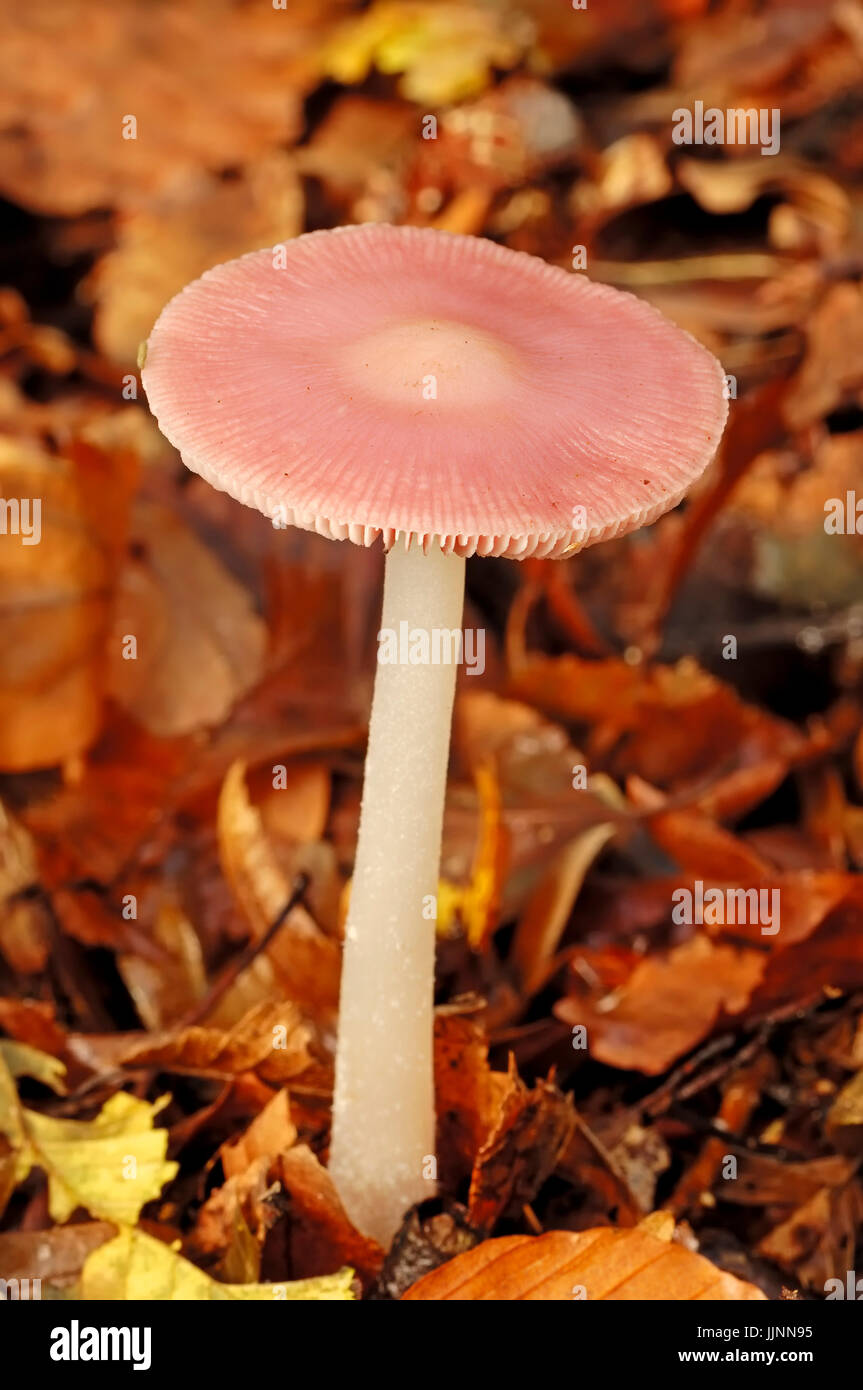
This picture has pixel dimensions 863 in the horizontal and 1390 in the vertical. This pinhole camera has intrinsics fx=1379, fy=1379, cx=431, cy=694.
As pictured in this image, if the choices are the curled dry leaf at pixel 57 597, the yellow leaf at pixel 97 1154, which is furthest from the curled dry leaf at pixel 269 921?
the curled dry leaf at pixel 57 597

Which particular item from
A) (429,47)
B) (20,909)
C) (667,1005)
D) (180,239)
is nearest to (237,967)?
(20,909)

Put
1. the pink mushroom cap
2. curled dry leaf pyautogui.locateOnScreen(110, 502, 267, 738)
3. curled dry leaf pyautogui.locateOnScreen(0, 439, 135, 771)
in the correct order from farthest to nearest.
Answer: curled dry leaf pyautogui.locateOnScreen(110, 502, 267, 738) < curled dry leaf pyautogui.locateOnScreen(0, 439, 135, 771) < the pink mushroom cap

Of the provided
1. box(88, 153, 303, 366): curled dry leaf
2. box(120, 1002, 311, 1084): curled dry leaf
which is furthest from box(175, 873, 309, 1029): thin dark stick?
box(88, 153, 303, 366): curled dry leaf

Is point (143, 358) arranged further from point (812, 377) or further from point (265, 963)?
point (812, 377)

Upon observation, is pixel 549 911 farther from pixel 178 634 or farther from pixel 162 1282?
pixel 178 634

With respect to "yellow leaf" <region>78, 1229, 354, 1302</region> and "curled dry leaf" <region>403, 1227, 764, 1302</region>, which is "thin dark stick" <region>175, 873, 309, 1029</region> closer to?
"yellow leaf" <region>78, 1229, 354, 1302</region>

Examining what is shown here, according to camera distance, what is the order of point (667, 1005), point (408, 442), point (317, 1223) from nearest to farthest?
1. point (408, 442)
2. point (317, 1223)
3. point (667, 1005)
